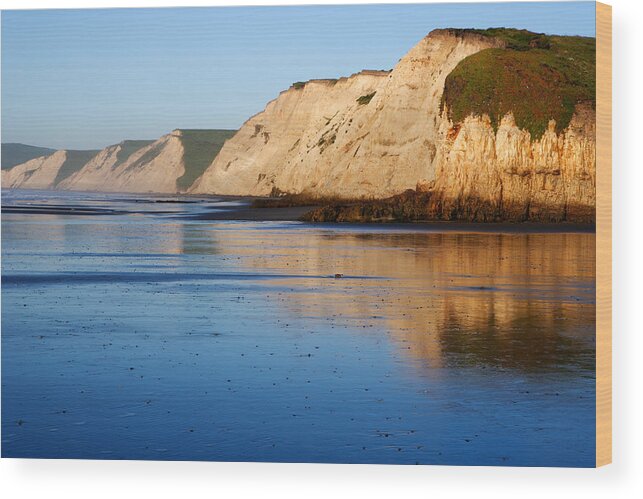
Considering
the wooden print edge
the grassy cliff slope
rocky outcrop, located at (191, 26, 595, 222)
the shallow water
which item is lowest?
the shallow water

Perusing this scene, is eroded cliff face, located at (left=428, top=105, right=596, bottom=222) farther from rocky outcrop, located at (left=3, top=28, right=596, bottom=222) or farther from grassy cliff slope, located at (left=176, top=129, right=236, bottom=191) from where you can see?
grassy cliff slope, located at (left=176, top=129, right=236, bottom=191)

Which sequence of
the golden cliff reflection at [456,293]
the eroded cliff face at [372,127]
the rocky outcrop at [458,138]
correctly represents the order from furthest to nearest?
the eroded cliff face at [372,127] → the rocky outcrop at [458,138] → the golden cliff reflection at [456,293]

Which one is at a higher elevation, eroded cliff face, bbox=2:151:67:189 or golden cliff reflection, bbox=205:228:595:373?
eroded cliff face, bbox=2:151:67:189

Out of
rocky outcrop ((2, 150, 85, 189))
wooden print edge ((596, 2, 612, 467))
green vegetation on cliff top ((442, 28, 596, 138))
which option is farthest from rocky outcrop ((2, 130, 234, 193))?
wooden print edge ((596, 2, 612, 467))

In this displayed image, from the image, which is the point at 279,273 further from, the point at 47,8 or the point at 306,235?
the point at 306,235

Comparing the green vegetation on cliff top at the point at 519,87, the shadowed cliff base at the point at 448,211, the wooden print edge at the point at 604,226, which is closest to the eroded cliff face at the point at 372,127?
the green vegetation on cliff top at the point at 519,87

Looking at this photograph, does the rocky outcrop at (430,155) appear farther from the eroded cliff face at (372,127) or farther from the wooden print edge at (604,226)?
the wooden print edge at (604,226)
